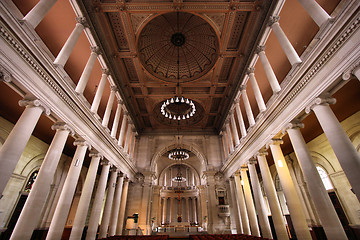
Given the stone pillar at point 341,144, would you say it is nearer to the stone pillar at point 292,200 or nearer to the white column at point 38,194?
the stone pillar at point 292,200

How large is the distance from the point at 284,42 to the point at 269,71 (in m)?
1.40

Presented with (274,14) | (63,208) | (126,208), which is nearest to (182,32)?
(274,14)

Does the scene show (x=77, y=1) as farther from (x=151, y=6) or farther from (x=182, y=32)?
(x=182, y=32)

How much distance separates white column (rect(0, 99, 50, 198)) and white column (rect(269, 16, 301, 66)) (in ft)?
29.9

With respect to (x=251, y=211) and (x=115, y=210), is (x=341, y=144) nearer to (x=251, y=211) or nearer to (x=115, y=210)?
(x=251, y=211)

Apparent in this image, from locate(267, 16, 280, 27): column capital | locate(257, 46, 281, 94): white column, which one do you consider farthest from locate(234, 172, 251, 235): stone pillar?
Result: locate(267, 16, 280, 27): column capital

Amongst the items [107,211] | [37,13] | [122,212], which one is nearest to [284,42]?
[37,13]

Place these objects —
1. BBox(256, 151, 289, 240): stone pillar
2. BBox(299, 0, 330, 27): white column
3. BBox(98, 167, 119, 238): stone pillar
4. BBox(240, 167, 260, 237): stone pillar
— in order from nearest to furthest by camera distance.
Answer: BBox(299, 0, 330, 27): white column → BBox(256, 151, 289, 240): stone pillar → BBox(98, 167, 119, 238): stone pillar → BBox(240, 167, 260, 237): stone pillar

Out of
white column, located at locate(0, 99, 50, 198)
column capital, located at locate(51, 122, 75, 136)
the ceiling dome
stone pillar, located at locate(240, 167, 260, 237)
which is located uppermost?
the ceiling dome

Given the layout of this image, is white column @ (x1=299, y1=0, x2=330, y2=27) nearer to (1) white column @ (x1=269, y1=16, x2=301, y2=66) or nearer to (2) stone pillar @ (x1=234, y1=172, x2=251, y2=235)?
(1) white column @ (x1=269, y1=16, x2=301, y2=66)

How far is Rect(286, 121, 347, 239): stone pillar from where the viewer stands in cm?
494

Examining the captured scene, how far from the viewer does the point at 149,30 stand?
394 inches

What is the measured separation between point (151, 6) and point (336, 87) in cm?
852

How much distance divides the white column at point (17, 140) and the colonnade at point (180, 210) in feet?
80.6
